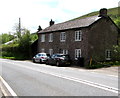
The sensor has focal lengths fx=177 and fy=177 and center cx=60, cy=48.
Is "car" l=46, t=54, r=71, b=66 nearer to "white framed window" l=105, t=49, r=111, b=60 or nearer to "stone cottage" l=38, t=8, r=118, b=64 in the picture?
"stone cottage" l=38, t=8, r=118, b=64

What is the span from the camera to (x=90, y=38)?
24109 millimetres

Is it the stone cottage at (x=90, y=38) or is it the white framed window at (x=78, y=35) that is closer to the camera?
the stone cottage at (x=90, y=38)

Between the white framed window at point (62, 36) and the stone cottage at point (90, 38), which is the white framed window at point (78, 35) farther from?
the white framed window at point (62, 36)

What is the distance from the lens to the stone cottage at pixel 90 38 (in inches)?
952

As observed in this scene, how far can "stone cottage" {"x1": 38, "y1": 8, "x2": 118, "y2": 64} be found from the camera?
2417 cm

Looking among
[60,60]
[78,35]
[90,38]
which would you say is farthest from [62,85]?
[78,35]

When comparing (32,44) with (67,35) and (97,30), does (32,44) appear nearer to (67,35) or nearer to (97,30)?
(67,35)

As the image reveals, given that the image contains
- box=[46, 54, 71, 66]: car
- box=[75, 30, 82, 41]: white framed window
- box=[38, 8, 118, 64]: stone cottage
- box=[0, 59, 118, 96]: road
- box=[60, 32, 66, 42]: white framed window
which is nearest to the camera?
box=[0, 59, 118, 96]: road

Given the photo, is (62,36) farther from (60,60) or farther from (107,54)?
(107,54)

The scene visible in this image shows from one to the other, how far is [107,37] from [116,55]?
328 centimetres

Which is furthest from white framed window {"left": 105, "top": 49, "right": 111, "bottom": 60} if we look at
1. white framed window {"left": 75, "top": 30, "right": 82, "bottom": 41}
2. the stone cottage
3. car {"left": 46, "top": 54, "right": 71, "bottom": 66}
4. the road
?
the road

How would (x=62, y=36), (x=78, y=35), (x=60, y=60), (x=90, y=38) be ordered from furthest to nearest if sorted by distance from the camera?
(x=62, y=36), (x=78, y=35), (x=90, y=38), (x=60, y=60)

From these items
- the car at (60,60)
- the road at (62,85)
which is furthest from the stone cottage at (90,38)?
the road at (62,85)

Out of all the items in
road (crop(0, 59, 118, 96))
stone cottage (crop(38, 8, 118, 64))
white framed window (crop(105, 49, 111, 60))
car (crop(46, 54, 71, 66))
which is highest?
stone cottage (crop(38, 8, 118, 64))
